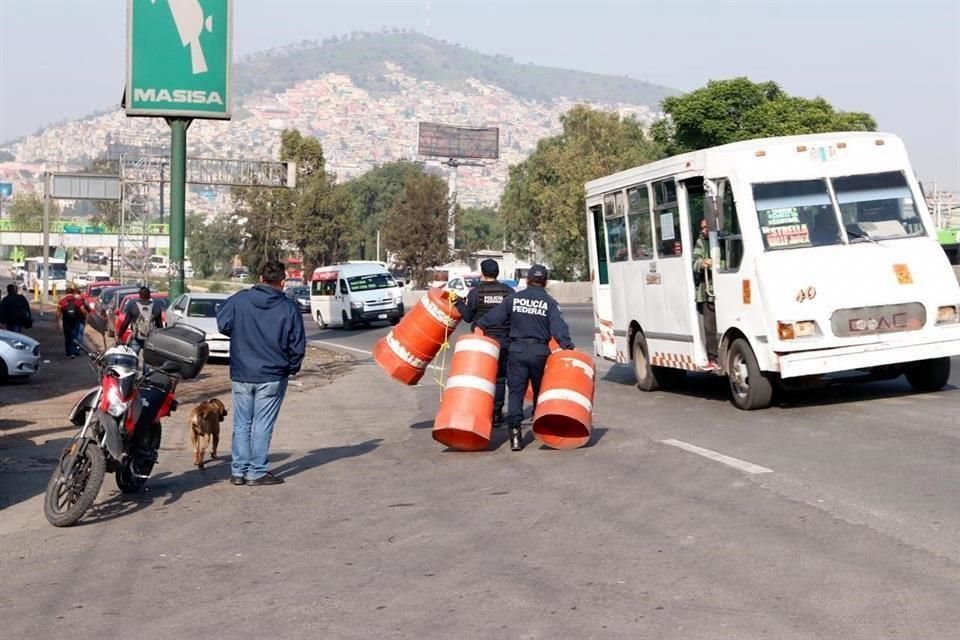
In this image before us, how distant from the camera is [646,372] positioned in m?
19.3

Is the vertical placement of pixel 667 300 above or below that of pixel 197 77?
below

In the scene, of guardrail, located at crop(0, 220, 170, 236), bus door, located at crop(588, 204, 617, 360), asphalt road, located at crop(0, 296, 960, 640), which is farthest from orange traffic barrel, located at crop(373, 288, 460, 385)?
guardrail, located at crop(0, 220, 170, 236)

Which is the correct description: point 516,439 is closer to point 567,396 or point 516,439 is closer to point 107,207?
point 567,396

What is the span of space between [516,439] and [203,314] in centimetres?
1799

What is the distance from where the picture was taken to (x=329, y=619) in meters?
6.87

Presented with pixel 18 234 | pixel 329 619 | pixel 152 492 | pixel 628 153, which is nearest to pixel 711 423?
pixel 152 492

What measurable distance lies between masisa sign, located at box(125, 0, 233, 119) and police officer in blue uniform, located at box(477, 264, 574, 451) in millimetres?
15649

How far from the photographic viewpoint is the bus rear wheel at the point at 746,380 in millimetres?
15492

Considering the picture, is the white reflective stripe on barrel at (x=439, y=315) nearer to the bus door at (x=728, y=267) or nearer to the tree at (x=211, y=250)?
the bus door at (x=728, y=267)

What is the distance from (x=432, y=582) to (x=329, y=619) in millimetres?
916

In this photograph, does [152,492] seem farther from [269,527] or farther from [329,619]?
[329,619]

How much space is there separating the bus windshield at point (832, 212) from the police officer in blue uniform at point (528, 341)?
3.35 m

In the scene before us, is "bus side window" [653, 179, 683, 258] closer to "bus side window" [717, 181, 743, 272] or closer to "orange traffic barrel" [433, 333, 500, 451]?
"bus side window" [717, 181, 743, 272]

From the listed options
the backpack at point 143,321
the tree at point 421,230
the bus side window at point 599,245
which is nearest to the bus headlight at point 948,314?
the bus side window at point 599,245
